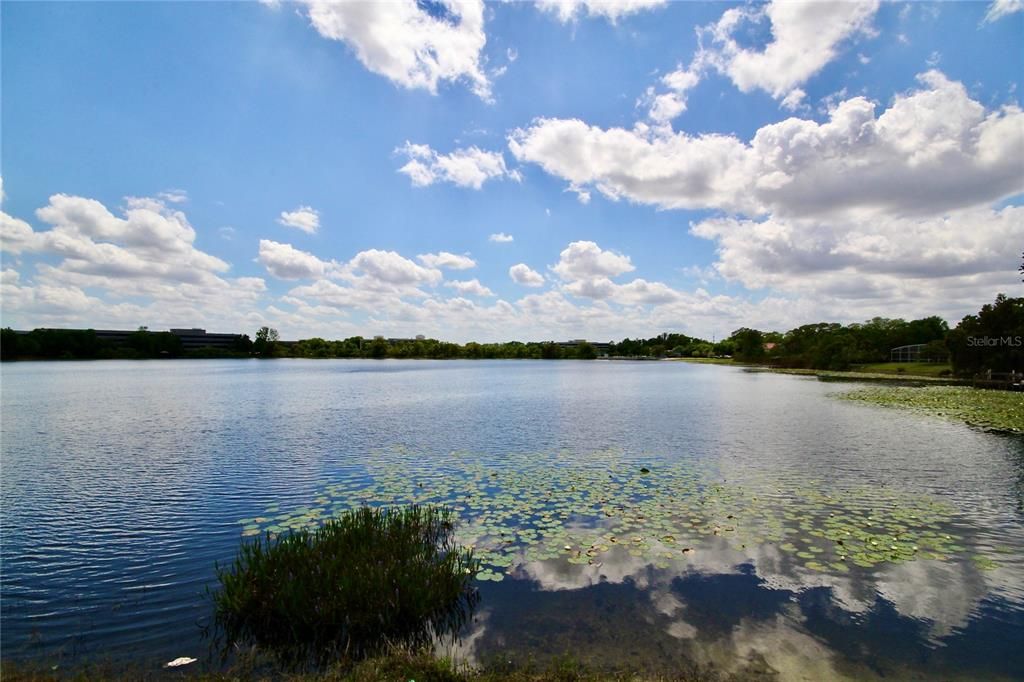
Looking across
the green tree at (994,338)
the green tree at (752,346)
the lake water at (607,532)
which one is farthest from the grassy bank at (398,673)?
the green tree at (752,346)

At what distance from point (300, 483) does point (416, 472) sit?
4.46 m

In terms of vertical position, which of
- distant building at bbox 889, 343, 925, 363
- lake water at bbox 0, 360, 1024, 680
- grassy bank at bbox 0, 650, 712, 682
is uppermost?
distant building at bbox 889, 343, 925, 363

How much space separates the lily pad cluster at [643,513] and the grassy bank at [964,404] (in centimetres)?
2397

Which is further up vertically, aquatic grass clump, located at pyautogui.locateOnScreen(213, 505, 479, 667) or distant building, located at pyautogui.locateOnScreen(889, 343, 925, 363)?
distant building, located at pyautogui.locateOnScreen(889, 343, 925, 363)

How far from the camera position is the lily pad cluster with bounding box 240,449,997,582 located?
11.9 metres

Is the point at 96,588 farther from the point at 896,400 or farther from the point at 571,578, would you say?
the point at 896,400

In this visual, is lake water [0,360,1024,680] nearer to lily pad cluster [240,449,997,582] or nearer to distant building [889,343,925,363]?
lily pad cluster [240,449,997,582]

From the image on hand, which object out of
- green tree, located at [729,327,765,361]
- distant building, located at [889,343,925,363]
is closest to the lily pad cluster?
distant building, located at [889,343,925,363]

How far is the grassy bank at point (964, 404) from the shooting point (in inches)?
1283

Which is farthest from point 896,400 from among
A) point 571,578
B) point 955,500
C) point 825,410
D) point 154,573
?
point 154,573

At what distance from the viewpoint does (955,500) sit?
16125 mm

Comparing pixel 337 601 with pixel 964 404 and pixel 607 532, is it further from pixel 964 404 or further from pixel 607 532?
pixel 964 404

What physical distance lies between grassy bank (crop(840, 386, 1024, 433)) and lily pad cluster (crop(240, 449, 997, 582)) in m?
24.0

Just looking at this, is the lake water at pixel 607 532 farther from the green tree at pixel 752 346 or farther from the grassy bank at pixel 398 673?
the green tree at pixel 752 346
